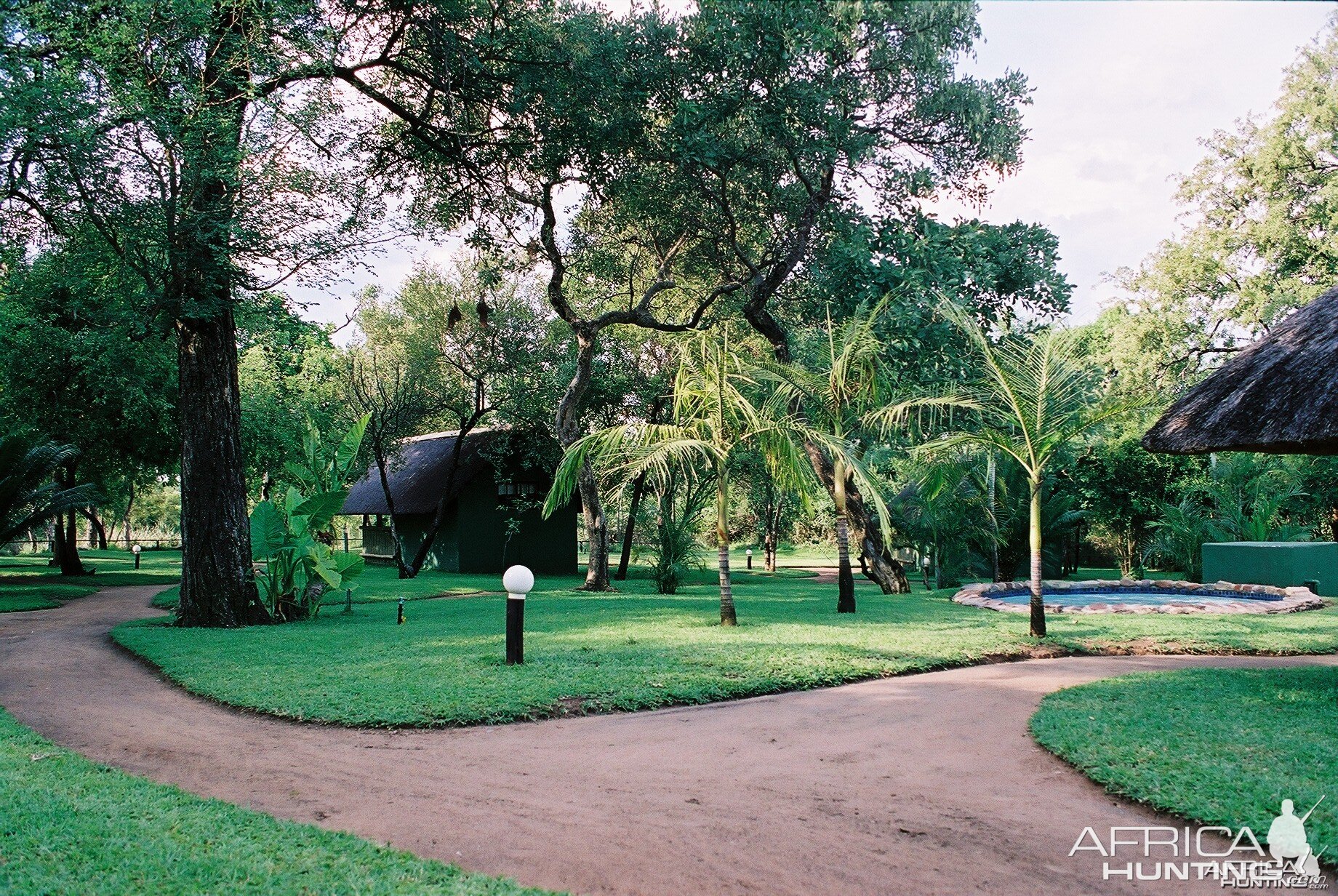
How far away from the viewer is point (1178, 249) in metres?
24.0

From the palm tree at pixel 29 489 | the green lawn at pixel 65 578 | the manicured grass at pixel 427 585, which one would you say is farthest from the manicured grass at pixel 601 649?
the green lawn at pixel 65 578

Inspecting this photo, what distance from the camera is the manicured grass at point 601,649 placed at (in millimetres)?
7117

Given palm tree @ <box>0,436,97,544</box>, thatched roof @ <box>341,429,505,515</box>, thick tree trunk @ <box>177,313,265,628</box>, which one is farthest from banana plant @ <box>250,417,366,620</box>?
thatched roof @ <box>341,429,505,515</box>

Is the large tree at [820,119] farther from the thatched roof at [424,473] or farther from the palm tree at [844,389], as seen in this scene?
the thatched roof at [424,473]

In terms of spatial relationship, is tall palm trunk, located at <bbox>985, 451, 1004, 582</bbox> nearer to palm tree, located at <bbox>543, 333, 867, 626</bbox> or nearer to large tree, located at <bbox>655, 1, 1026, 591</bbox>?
large tree, located at <bbox>655, 1, 1026, 591</bbox>

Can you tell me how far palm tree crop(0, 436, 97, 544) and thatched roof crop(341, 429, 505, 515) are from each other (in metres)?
7.54

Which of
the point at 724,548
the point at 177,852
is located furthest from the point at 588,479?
the point at 177,852

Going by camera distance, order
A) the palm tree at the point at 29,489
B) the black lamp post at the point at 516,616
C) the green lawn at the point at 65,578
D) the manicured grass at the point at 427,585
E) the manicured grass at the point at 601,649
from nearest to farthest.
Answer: the manicured grass at the point at 601,649 → the black lamp post at the point at 516,616 → the palm tree at the point at 29,489 → the green lawn at the point at 65,578 → the manicured grass at the point at 427,585

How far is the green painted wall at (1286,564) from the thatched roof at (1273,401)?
440 inches

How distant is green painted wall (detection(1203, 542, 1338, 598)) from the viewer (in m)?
16.5

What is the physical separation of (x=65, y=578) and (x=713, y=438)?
21042mm

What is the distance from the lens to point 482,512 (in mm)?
27312

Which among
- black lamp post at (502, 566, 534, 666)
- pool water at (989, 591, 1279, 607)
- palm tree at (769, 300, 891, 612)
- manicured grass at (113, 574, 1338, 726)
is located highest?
palm tree at (769, 300, 891, 612)

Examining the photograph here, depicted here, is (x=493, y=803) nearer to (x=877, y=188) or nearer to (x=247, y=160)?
(x=247, y=160)
